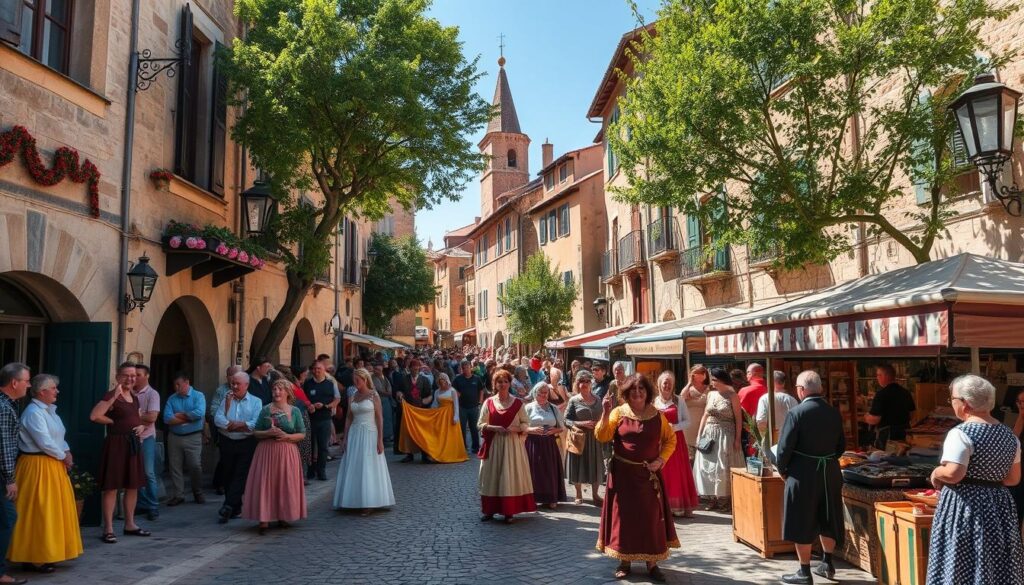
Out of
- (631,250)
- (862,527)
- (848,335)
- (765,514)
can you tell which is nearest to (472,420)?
(765,514)

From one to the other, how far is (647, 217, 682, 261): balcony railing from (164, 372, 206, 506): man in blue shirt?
1387cm

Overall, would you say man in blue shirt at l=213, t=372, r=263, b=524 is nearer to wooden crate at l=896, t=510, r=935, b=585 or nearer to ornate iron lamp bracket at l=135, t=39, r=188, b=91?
ornate iron lamp bracket at l=135, t=39, r=188, b=91

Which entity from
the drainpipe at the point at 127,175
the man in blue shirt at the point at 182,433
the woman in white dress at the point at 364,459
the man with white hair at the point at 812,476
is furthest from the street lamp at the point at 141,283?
the man with white hair at the point at 812,476

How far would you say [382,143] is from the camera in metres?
13.5

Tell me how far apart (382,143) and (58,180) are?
5.92 meters

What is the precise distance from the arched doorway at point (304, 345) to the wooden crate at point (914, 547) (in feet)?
59.6

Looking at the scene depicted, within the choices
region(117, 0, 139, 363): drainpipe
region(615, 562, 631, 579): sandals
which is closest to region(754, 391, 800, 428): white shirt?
region(615, 562, 631, 579): sandals

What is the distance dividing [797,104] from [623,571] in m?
6.07

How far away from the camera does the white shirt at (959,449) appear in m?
4.57

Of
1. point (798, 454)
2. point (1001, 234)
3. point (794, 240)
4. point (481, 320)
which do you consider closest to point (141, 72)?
point (794, 240)

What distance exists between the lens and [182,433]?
31.8 feet

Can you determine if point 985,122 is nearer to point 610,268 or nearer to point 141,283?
point 141,283

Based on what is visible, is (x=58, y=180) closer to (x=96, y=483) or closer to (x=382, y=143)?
(x=96, y=483)

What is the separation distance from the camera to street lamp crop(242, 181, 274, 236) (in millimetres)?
13061
